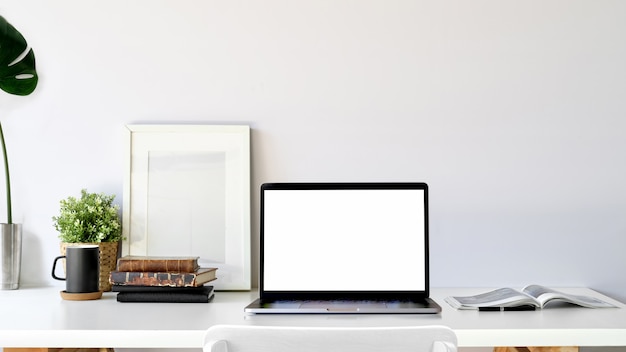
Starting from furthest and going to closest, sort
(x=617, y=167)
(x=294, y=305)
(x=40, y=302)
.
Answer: (x=617, y=167) < (x=40, y=302) < (x=294, y=305)

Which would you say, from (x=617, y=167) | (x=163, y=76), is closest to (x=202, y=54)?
(x=163, y=76)

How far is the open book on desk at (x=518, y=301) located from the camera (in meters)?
1.68

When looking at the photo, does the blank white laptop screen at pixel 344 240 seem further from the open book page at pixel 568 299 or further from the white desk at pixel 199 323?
the open book page at pixel 568 299

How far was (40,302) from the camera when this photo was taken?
1.79m

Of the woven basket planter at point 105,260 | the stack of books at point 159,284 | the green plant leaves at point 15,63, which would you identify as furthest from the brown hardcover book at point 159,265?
the green plant leaves at point 15,63

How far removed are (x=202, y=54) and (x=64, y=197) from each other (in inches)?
23.0

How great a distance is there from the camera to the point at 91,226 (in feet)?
6.34

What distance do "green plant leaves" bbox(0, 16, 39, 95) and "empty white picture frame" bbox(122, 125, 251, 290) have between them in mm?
334

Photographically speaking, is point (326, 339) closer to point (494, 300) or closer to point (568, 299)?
point (494, 300)

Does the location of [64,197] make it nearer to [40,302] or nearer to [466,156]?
[40,302]

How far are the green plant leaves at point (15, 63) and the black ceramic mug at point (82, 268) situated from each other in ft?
1.80

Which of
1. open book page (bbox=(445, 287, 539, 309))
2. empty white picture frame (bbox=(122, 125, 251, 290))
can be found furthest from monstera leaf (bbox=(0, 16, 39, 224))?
open book page (bbox=(445, 287, 539, 309))

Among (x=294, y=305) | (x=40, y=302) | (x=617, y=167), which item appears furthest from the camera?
(x=617, y=167)

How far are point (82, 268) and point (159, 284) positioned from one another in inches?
8.0
